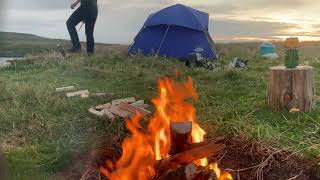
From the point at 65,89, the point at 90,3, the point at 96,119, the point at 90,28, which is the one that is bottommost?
the point at 96,119

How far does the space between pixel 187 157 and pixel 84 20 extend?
712 centimetres

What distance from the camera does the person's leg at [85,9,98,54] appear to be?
918 cm

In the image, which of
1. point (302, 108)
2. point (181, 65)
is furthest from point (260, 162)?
point (181, 65)

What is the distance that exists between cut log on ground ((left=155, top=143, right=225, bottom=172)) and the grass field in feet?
2.83

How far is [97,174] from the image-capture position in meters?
3.39

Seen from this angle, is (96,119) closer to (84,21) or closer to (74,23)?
(84,21)

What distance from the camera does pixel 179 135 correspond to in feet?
10.3

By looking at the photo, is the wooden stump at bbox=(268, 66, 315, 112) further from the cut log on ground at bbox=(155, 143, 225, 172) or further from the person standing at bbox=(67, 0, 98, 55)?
the person standing at bbox=(67, 0, 98, 55)

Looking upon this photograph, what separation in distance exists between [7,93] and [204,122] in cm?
289

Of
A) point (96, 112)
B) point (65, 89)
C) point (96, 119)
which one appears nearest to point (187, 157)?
point (96, 119)

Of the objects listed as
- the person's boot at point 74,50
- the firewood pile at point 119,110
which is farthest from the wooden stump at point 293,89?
the person's boot at point 74,50

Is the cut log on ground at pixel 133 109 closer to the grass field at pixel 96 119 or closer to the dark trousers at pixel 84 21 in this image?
the grass field at pixel 96 119

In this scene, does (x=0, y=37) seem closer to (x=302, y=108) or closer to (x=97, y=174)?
(x=97, y=174)

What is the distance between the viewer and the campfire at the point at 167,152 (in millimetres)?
2977
